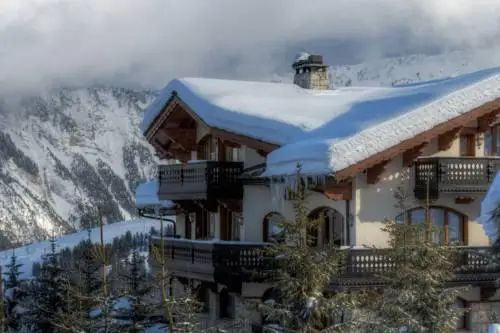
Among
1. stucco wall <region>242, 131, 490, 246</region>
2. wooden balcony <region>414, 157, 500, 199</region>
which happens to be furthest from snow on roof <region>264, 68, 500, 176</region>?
stucco wall <region>242, 131, 490, 246</region>

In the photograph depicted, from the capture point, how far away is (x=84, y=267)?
98.7 feet

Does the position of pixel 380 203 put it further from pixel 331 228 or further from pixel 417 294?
pixel 417 294

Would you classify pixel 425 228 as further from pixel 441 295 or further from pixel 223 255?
pixel 223 255

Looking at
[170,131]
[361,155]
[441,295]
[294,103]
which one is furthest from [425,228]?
[170,131]

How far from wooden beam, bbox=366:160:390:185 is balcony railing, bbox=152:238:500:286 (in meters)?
2.12

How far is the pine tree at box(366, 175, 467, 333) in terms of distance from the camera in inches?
503

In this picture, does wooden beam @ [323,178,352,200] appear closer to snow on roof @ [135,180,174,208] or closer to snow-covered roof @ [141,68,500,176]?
snow-covered roof @ [141,68,500,176]

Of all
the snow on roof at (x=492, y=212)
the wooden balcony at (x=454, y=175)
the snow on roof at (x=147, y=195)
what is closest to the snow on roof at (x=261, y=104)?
the wooden balcony at (x=454, y=175)

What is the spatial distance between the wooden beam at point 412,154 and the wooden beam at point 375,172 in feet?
2.52

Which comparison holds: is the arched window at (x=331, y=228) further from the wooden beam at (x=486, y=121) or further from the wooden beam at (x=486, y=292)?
the wooden beam at (x=486, y=121)

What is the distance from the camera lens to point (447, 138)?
25250mm

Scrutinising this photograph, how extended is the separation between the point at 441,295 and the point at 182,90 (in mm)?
17419

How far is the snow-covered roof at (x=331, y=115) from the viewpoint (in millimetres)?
22734

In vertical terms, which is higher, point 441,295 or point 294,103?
point 294,103
